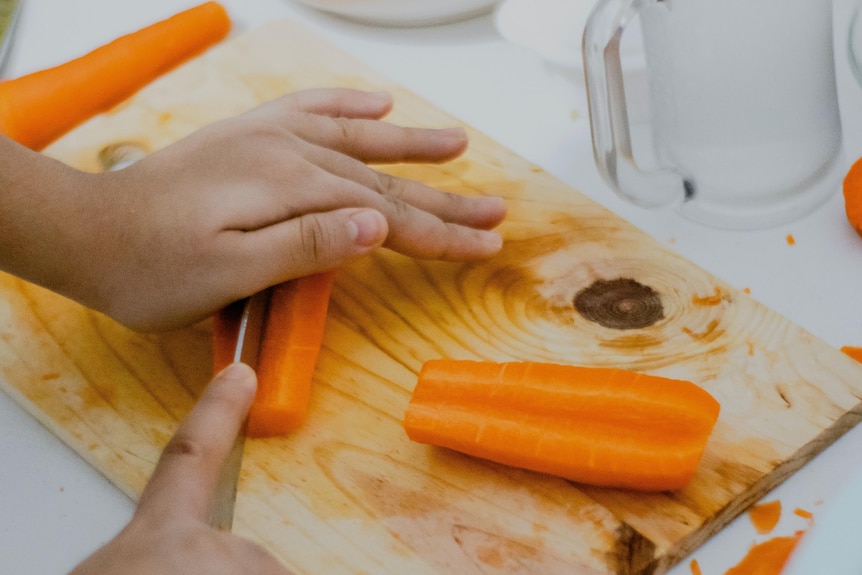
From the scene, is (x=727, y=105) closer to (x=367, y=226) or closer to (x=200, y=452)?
(x=367, y=226)

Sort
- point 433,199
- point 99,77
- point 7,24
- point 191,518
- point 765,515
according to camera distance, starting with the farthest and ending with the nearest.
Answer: point 7,24
point 99,77
point 433,199
point 765,515
point 191,518

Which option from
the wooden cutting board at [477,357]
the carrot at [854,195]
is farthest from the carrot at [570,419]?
the carrot at [854,195]

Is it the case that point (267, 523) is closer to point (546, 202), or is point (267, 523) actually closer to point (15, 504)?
point (15, 504)

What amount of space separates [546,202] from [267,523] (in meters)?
Result: 0.46

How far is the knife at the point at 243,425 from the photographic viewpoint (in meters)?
0.64

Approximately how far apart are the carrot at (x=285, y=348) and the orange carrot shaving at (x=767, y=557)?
1.25 feet

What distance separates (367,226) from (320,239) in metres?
0.05

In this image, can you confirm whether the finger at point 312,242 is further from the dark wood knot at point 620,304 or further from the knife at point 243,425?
the dark wood knot at point 620,304

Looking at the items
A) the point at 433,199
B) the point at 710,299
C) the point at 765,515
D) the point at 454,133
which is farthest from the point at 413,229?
the point at 765,515

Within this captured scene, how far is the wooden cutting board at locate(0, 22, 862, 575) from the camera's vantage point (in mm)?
667

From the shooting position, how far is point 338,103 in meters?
1.01

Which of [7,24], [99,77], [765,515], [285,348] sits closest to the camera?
[765,515]

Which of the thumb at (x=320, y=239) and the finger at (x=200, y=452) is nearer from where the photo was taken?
the finger at (x=200, y=452)

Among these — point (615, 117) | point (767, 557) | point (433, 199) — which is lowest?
point (767, 557)
